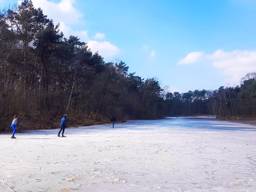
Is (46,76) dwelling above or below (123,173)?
above

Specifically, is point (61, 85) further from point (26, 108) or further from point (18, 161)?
point (18, 161)

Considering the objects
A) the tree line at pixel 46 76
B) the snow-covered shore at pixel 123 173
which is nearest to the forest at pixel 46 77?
the tree line at pixel 46 76

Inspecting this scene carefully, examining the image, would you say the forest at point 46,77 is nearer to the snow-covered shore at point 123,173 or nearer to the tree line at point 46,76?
the tree line at point 46,76

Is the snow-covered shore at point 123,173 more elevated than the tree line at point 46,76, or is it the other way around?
the tree line at point 46,76

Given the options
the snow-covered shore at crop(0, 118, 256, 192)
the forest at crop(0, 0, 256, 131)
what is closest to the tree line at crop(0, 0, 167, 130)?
the forest at crop(0, 0, 256, 131)

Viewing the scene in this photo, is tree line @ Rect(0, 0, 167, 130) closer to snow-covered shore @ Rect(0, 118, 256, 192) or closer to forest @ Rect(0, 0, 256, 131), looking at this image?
forest @ Rect(0, 0, 256, 131)

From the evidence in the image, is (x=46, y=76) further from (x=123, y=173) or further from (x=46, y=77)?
(x=123, y=173)

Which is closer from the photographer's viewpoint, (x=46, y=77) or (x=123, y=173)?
(x=123, y=173)

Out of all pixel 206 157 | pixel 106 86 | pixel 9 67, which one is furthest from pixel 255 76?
pixel 206 157

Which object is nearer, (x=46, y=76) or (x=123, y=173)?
(x=123, y=173)

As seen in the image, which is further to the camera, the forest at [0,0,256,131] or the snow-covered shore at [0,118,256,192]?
the forest at [0,0,256,131]

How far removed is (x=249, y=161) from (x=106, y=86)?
2407 inches

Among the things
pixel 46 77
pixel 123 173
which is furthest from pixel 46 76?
pixel 123 173

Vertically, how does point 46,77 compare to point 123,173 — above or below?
above
